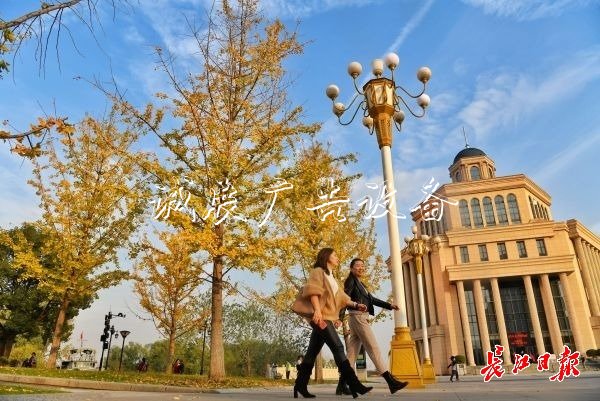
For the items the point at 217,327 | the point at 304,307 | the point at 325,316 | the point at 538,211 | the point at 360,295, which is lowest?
the point at 325,316

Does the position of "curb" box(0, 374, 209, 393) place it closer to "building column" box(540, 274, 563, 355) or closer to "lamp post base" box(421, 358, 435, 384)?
"lamp post base" box(421, 358, 435, 384)

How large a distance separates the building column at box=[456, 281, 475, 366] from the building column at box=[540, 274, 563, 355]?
320 inches

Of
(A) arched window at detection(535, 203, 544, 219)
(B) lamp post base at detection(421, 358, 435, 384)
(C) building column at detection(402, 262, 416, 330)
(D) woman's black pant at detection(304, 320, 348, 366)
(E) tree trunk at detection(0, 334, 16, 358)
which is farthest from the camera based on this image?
(C) building column at detection(402, 262, 416, 330)

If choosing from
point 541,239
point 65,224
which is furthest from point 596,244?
point 65,224

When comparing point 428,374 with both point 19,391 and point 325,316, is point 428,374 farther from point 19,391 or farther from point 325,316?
point 19,391

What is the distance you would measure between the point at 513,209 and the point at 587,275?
11.2 m

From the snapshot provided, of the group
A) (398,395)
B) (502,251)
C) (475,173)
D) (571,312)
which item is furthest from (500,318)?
(398,395)

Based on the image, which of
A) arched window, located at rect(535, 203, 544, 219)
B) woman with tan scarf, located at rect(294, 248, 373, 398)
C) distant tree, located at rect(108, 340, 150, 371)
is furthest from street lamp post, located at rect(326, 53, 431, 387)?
distant tree, located at rect(108, 340, 150, 371)

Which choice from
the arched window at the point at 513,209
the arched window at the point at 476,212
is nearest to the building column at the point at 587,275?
the arched window at the point at 513,209

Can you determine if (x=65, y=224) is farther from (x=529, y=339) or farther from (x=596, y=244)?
(x=596, y=244)

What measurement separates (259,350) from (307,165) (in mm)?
40260

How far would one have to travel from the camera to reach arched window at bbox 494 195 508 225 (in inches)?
2152

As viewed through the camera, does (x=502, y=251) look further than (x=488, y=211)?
No

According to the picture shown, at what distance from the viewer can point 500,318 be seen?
47469 millimetres
